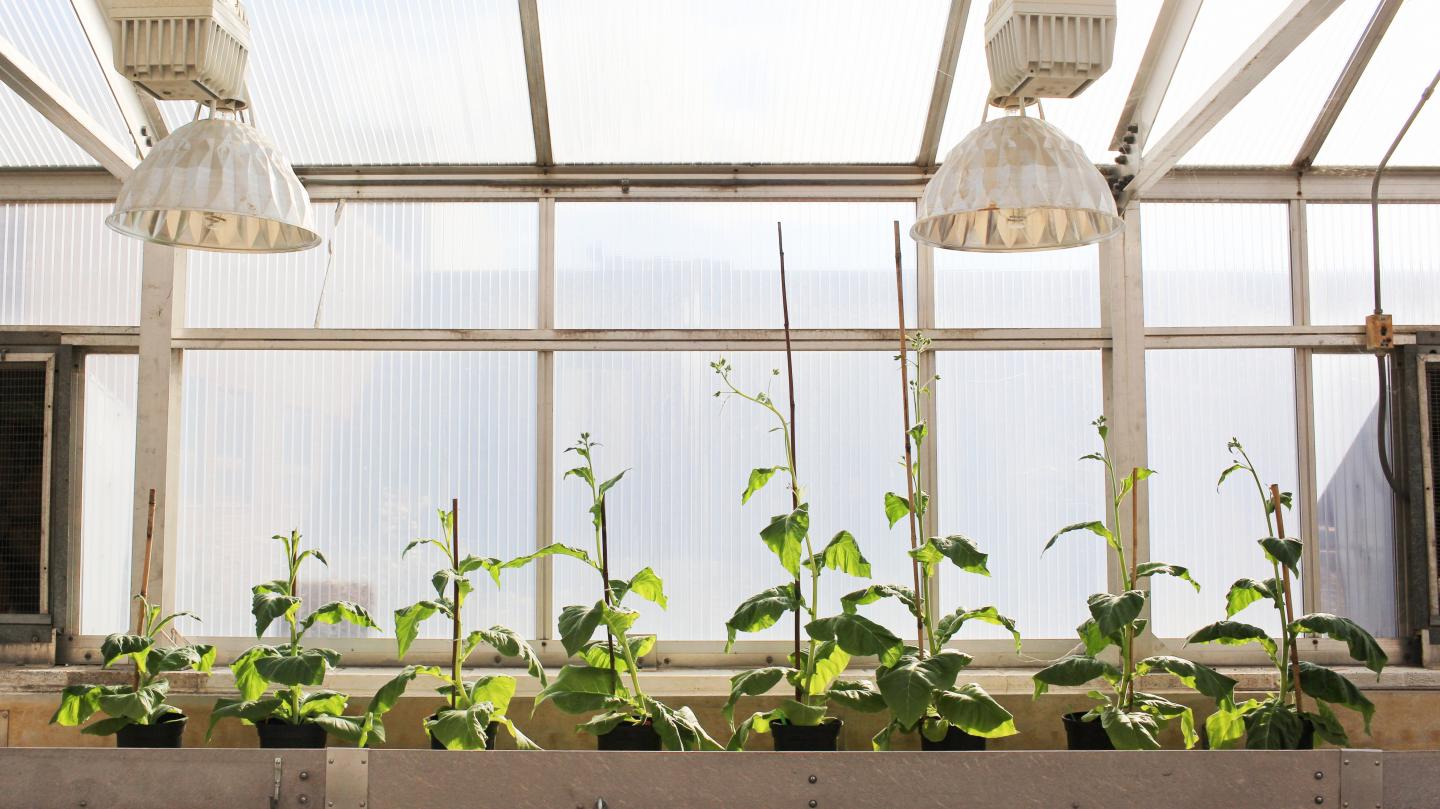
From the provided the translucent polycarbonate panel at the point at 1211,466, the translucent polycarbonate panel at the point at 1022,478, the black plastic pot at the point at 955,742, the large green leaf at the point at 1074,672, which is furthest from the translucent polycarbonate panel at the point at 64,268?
the translucent polycarbonate panel at the point at 1211,466

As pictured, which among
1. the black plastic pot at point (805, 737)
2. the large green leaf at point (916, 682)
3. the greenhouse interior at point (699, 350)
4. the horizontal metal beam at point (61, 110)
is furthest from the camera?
the greenhouse interior at point (699, 350)

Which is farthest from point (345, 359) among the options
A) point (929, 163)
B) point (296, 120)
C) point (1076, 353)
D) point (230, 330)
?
point (1076, 353)

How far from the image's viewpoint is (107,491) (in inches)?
156

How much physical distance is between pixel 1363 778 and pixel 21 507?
4035mm

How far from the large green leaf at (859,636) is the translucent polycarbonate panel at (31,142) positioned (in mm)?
3025

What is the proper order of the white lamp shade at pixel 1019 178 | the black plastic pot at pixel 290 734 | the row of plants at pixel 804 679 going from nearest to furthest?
the white lamp shade at pixel 1019 178, the row of plants at pixel 804 679, the black plastic pot at pixel 290 734

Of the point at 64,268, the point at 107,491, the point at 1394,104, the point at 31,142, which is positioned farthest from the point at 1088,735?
the point at 31,142

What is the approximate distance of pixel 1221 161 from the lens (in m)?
3.99

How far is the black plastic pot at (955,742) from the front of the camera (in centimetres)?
294

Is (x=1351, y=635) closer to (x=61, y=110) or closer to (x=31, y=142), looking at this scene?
(x=61, y=110)

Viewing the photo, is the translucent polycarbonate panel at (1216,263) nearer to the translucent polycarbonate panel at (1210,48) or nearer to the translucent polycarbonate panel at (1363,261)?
the translucent polycarbonate panel at (1363,261)

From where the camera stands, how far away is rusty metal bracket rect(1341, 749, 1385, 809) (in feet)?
6.83

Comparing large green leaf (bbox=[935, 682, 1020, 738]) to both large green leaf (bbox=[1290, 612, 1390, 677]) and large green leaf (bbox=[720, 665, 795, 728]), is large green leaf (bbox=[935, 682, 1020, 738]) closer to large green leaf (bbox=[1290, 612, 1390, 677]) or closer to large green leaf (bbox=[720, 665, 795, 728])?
large green leaf (bbox=[720, 665, 795, 728])

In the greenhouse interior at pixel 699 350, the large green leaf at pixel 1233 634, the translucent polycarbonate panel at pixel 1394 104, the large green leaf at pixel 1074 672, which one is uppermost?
the translucent polycarbonate panel at pixel 1394 104
